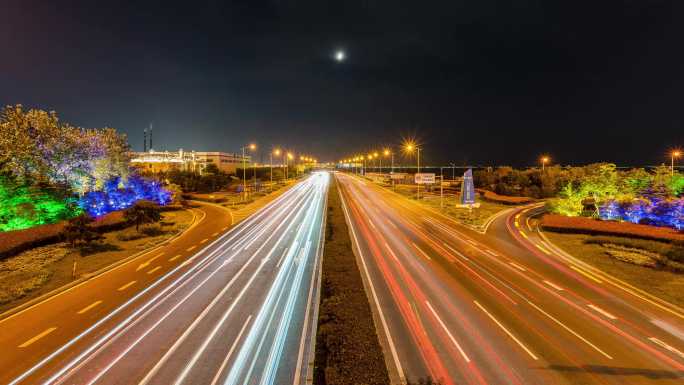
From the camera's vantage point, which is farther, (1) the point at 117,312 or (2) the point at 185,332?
(1) the point at 117,312

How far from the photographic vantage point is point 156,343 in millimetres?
13266

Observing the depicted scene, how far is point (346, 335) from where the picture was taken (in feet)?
42.8

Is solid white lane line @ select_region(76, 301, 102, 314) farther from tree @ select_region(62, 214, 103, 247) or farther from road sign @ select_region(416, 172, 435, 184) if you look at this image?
road sign @ select_region(416, 172, 435, 184)

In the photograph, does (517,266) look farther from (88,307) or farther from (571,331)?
(88,307)

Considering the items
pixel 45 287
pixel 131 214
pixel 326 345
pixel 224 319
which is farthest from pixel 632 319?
pixel 131 214

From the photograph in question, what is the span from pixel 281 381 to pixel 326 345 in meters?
2.24

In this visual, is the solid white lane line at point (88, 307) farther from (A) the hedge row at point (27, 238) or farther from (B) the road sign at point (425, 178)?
(B) the road sign at point (425, 178)

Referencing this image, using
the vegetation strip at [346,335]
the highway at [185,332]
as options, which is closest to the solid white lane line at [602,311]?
the vegetation strip at [346,335]

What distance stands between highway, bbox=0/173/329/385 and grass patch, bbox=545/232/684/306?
858 inches

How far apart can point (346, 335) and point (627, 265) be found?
24836 millimetres

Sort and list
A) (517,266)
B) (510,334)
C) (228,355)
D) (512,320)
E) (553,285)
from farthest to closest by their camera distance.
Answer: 1. (517,266)
2. (553,285)
3. (512,320)
4. (510,334)
5. (228,355)

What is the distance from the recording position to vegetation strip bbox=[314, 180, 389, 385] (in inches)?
415

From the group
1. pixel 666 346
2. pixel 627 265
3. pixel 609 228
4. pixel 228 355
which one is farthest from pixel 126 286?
pixel 609 228

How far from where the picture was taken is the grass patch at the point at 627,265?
19.1 metres
